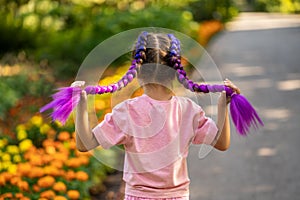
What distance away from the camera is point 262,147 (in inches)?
285

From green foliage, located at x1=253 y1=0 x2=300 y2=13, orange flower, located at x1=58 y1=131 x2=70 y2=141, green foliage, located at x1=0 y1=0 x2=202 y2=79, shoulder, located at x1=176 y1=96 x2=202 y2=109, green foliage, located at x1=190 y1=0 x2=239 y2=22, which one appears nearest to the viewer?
shoulder, located at x1=176 y1=96 x2=202 y2=109

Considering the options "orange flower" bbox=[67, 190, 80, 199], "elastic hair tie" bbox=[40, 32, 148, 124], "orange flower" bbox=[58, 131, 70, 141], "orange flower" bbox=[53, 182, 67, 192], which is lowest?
"orange flower" bbox=[67, 190, 80, 199]

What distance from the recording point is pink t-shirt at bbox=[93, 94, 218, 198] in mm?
2812

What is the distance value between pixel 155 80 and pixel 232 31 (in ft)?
62.0

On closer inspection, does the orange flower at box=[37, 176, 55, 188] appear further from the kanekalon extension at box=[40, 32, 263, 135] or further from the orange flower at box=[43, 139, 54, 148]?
the kanekalon extension at box=[40, 32, 263, 135]

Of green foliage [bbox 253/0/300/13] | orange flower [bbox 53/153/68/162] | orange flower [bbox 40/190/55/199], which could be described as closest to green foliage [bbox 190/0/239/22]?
green foliage [bbox 253/0/300/13]

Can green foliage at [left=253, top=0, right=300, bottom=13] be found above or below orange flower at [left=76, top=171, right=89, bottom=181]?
below

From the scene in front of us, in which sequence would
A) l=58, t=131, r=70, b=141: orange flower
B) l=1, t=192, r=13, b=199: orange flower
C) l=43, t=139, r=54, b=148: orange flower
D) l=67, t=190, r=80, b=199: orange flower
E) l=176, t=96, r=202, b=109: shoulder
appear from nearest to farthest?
l=176, t=96, r=202, b=109: shoulder, l=1, t=192, r=13, b=199: orange flower, l=67, t=190, r=80, b=199: orange flower, l=43, t=139, r=54, b=148: orange flower, l=58, t=131, r=70, b=141: orange flower

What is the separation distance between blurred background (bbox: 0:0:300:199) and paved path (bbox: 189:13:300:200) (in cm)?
100

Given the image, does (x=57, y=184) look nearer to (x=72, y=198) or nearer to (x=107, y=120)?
(x=72, y=198)

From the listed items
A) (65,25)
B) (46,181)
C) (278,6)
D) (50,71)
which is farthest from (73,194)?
(278,6)

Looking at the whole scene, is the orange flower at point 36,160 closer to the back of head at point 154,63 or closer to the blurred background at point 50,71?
the blurred background at point 50,71

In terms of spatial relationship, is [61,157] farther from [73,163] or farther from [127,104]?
[127,104]

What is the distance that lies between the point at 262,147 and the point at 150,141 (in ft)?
15.1
